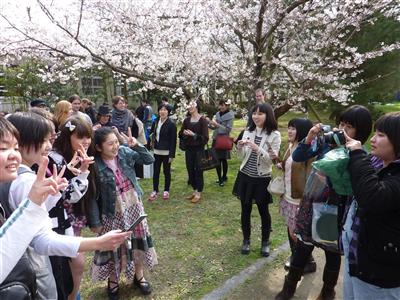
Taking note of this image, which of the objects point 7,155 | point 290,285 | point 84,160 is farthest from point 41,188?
point 290,285

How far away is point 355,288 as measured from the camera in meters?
1.90

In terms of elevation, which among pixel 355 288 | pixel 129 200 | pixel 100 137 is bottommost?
pixel 355 288

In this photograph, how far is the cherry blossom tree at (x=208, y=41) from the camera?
22.9ft

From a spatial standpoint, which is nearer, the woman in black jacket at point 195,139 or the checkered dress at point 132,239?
the checkered dress at point 132,239

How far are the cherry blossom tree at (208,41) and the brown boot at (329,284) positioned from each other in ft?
16.7

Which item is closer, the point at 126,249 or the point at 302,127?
the point at 126,249

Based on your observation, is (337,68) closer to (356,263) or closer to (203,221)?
(203,221)

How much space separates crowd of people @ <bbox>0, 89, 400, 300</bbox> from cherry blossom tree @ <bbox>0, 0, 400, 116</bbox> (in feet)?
11.4

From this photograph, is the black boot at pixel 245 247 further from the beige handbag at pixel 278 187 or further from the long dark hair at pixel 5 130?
the long dark hair at pixel 5 130

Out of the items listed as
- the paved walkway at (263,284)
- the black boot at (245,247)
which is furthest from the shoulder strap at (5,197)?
the black boot at (245,247)

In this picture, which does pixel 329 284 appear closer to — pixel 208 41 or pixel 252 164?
pixel 252 164

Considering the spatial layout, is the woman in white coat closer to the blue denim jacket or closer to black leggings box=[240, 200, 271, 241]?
black leggings box=[240, 200, 271, 241]

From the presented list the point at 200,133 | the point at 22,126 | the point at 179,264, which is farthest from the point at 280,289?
the point at 200,133

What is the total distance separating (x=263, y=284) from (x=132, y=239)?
4.40ft
